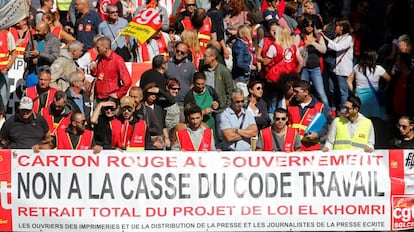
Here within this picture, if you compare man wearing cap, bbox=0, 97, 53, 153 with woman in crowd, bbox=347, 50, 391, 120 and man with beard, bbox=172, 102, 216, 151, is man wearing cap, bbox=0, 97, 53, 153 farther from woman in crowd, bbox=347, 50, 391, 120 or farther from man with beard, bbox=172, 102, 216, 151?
woman in crowd, bbox=347, 50, 391, 120

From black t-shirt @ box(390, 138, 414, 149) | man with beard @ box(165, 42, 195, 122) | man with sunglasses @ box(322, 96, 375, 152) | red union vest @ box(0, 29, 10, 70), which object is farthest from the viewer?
red union vest @ box(0, 29, 10, 70)

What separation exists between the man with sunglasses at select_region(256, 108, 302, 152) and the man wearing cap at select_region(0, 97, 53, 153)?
2770 mm

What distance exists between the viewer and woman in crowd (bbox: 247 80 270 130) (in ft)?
69.2

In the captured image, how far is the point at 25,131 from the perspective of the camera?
19.7 metres

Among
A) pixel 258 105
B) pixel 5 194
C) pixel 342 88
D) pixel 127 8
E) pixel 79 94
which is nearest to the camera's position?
pixel 5 194

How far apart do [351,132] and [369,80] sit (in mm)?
3235

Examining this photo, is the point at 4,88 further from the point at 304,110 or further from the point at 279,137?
the point at 279,137

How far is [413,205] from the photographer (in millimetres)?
18266

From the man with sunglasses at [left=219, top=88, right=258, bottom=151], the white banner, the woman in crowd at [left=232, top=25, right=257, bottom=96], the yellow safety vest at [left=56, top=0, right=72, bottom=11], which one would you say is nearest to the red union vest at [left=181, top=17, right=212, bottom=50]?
the woman in crowd at [left=232, top=25, right=257, bottom=96]

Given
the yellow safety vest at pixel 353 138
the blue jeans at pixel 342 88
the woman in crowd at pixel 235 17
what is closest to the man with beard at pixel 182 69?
the woman in crowd at pixel 235 17

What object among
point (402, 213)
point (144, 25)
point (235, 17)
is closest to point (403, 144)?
point (402, 213)

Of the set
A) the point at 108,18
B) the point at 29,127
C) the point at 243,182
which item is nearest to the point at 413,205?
the point at 243,182

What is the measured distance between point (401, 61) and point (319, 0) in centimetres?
401

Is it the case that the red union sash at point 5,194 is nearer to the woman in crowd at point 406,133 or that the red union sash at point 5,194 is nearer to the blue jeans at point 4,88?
the blue jeans at point 4,88
